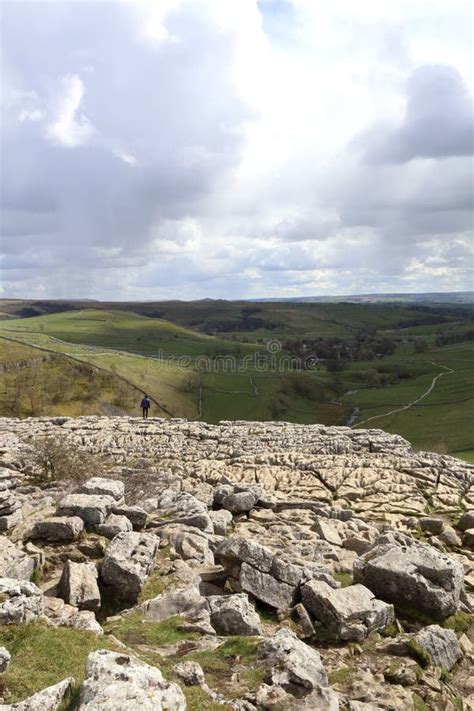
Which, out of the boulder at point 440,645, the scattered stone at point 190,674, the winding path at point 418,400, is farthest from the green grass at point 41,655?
the winding path at point 418,400

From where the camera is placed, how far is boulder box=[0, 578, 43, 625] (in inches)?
448

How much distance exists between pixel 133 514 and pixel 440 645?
11637mm

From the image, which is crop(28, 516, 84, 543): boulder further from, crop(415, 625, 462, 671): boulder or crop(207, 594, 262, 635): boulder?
crop(415, 625, 462, 671): boulder

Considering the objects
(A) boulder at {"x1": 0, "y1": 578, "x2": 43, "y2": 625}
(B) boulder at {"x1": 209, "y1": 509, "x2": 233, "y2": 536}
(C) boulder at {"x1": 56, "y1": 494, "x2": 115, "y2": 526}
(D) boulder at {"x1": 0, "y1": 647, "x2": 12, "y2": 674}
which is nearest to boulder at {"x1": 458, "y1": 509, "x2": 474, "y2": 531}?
(B) boulder at {"x1": 209, "y1": 509, "x2": 233, "y2": 536}

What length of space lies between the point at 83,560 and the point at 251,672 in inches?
303

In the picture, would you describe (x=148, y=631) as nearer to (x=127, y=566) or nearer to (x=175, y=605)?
(x=175, y=605)

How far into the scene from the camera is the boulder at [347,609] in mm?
13898

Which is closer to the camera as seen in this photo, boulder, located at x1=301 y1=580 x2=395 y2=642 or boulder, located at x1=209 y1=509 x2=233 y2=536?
boulder, located at x1=301 y1=580 x2=395 y2=642

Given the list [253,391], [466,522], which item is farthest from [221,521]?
[253,391]

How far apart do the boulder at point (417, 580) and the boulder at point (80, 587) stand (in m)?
8.53

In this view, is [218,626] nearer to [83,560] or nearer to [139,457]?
[83,560]

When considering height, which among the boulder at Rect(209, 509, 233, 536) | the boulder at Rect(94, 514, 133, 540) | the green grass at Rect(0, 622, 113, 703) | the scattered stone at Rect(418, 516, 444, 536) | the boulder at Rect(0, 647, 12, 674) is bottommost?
the scattered stone at Rect(418, 516, 444, 536)

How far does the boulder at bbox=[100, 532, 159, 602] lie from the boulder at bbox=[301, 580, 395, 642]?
4.93 m

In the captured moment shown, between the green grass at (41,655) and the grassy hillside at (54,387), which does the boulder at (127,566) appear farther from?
the grassy hillside at (54,387)
